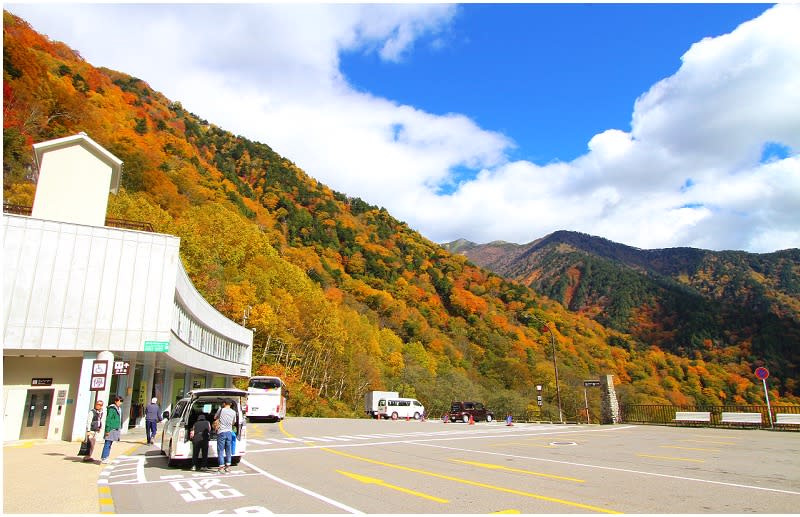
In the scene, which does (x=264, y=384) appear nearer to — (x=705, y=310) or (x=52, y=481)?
(x=52, y=481)

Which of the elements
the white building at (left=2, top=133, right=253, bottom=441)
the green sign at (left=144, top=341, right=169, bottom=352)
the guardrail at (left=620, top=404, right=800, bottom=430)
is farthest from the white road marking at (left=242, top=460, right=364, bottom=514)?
the guardrail at (left=620, top=404, right=800, bottom=430)

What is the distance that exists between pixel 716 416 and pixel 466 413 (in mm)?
17366

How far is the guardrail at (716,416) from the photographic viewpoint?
2639cm

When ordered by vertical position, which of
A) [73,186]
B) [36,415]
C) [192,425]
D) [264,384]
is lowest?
[36,415]

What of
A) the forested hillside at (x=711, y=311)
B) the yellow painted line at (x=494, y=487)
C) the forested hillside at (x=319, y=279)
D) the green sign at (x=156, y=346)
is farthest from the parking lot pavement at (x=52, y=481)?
the forested hillside at (x=711, y=311)

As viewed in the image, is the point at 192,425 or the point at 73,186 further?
the point at 73,186

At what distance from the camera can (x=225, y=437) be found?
11258 millimetres

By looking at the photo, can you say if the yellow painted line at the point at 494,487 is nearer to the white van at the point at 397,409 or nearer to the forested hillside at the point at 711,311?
the white van at the point at 397,409

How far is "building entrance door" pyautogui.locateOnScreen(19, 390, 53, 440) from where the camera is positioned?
1936 centimetres

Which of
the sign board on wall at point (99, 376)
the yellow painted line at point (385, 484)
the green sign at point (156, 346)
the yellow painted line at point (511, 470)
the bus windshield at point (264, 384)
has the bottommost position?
the yellow painted line at point (511, 470)

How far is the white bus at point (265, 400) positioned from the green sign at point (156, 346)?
9.48 m

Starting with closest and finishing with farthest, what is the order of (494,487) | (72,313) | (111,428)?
(494,487) < (111,428) < (72,313)

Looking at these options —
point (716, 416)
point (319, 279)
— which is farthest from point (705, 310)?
point (716, 416)

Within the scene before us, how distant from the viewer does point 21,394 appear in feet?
64.3
